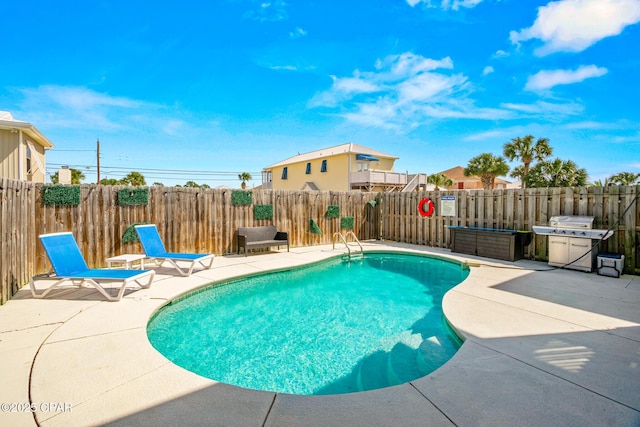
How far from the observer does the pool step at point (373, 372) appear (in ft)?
10.1

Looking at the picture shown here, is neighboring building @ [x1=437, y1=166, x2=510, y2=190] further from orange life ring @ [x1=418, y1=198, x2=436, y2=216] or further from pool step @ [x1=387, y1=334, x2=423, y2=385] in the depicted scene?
pool step @ [x1=387, y1=334, x2=423, y2=385]

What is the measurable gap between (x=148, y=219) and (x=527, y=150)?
25.5m

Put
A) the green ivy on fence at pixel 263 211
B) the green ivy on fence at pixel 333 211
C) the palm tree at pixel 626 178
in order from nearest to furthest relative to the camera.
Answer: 1. the green ivy on fence at pixel 263 211
2. the green ivy on fence at pixel 333 211
3. the palm tree at pixel 626 178

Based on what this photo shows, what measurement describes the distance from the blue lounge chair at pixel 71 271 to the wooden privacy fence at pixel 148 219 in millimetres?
Answer: 504

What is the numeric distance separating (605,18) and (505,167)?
21.0m

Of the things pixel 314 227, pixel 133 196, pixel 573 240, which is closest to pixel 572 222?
pixel 573 240

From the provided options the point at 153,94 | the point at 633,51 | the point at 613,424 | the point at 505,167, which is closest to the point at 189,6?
the point at 153,94

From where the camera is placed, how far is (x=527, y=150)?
75.5ft

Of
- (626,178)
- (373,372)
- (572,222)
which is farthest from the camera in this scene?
(626,178)

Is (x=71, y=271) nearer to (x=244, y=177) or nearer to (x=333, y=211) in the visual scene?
(x=333, y=211)

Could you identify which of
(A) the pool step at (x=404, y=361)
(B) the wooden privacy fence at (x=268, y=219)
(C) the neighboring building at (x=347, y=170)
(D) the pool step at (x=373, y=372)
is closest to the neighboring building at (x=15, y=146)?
(B) the wooden privacy fence at (x=268, y=219)

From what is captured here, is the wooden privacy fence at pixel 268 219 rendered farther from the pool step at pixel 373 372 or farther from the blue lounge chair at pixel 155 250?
the pool step at pixel 373 372

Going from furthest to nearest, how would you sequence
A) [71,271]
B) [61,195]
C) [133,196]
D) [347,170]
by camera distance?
1. [347,170]
2. [133,196]
3. [61,195]
4. [71,271]

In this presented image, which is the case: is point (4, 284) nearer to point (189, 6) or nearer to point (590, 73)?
point (189, 6)
